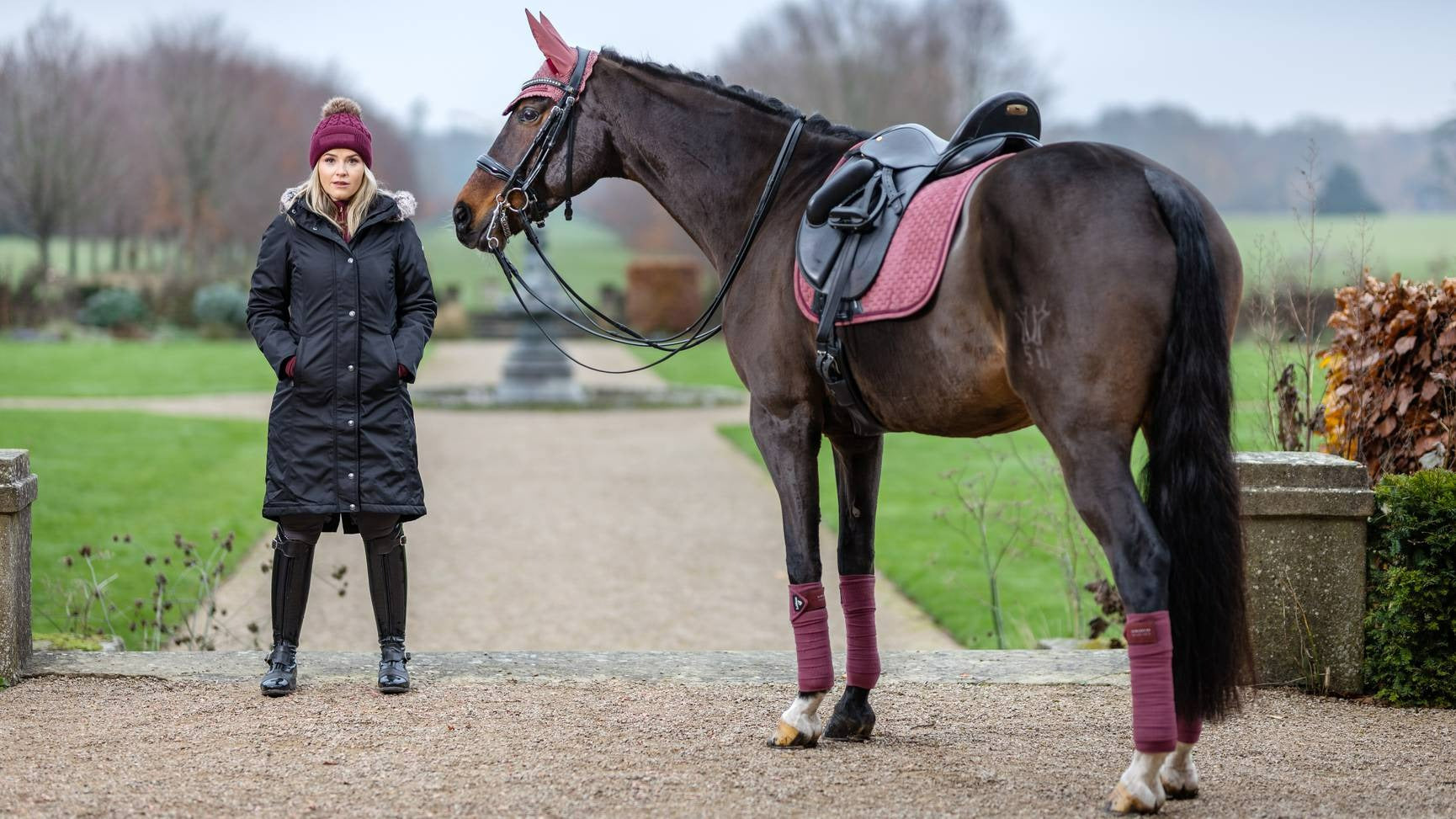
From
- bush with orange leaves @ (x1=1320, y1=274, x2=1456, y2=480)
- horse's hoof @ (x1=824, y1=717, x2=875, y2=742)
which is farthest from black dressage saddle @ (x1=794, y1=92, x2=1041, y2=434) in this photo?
bush with orange leaves @ (x1=1320, y1=274, x2=1456, y2=480)

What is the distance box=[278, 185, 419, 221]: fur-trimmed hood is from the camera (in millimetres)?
4898

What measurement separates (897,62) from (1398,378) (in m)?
32.3

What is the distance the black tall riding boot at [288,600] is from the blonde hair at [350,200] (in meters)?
1.16

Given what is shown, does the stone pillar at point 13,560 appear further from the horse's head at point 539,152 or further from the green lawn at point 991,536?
the green lawn at point 991,536

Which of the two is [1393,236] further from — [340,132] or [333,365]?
[333,365]

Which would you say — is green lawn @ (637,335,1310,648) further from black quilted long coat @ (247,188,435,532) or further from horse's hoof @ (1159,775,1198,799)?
black quilted long coat @ (247,188,435,532)

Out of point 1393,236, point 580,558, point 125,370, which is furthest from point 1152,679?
point 1393,236

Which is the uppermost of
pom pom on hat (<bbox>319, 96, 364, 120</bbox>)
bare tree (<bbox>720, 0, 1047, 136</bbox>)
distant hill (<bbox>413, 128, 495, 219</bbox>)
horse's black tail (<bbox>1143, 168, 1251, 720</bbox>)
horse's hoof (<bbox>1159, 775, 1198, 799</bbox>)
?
distant hill (<bbox>413, 128, 495, 219</bbox>)

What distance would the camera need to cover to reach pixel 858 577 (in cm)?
442

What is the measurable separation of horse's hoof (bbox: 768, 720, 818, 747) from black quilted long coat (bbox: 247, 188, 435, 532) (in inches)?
60.8

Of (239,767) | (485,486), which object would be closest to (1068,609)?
(239,767)

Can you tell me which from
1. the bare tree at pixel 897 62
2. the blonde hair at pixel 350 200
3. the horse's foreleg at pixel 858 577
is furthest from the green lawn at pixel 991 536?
the bare tree at pixel 897 62

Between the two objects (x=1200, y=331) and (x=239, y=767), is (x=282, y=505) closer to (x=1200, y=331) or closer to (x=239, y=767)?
(x=239, y=767)

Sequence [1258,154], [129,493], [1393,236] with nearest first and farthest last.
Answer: [129,493]
[1393,236]
[1258,154]
